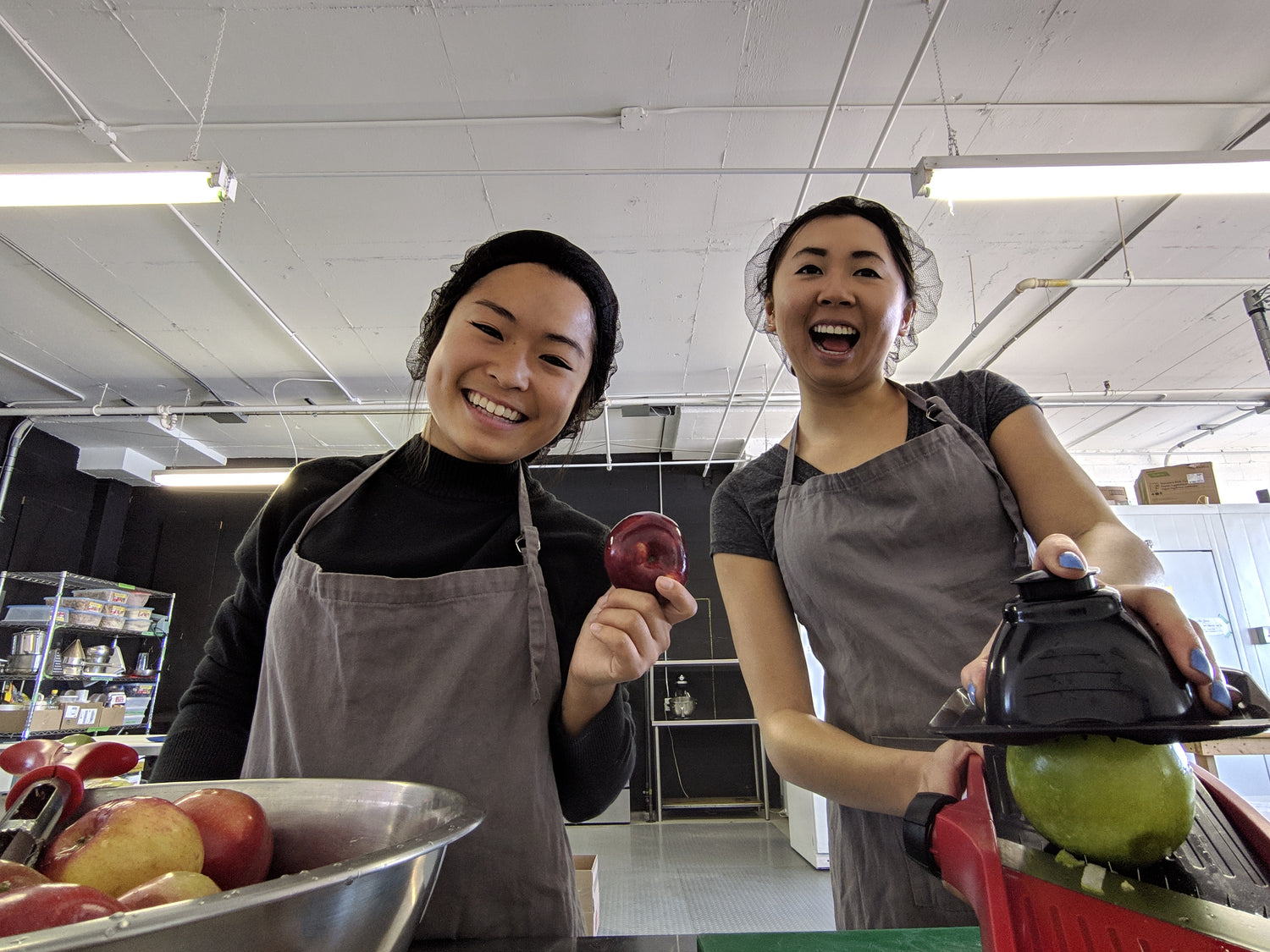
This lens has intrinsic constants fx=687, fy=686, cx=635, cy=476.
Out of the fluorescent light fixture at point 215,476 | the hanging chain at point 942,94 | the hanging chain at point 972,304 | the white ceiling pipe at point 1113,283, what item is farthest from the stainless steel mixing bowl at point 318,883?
the fluorescent light fixture at point 215,476

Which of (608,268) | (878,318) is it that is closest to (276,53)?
(608,268)

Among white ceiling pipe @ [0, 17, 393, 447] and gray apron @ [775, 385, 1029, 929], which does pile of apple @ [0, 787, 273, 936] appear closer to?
gray apron @ [775, 385, 1029, 929]

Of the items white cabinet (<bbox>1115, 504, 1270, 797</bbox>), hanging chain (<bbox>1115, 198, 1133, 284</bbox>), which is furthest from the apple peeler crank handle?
white cabinet (<bbox>1115, 504, 1270, 797</bbox>)

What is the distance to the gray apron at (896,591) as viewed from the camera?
3.36ft

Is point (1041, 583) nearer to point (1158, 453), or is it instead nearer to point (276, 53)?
point (276, 53)

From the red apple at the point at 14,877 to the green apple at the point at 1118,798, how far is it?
69cm

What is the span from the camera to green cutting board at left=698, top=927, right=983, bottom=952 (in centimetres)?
63

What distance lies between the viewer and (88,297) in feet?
→ 16.0

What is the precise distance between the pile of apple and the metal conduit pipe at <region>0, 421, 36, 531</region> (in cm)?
806

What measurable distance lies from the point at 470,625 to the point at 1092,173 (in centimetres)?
293

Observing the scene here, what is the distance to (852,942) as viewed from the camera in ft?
2.14

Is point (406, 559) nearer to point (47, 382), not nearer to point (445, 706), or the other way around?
point (445, 706)

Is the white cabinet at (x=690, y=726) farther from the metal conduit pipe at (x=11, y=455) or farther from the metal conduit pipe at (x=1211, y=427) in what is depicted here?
the metal conduit pipe at (x=11, y=455)

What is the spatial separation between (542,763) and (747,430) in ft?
22.1
